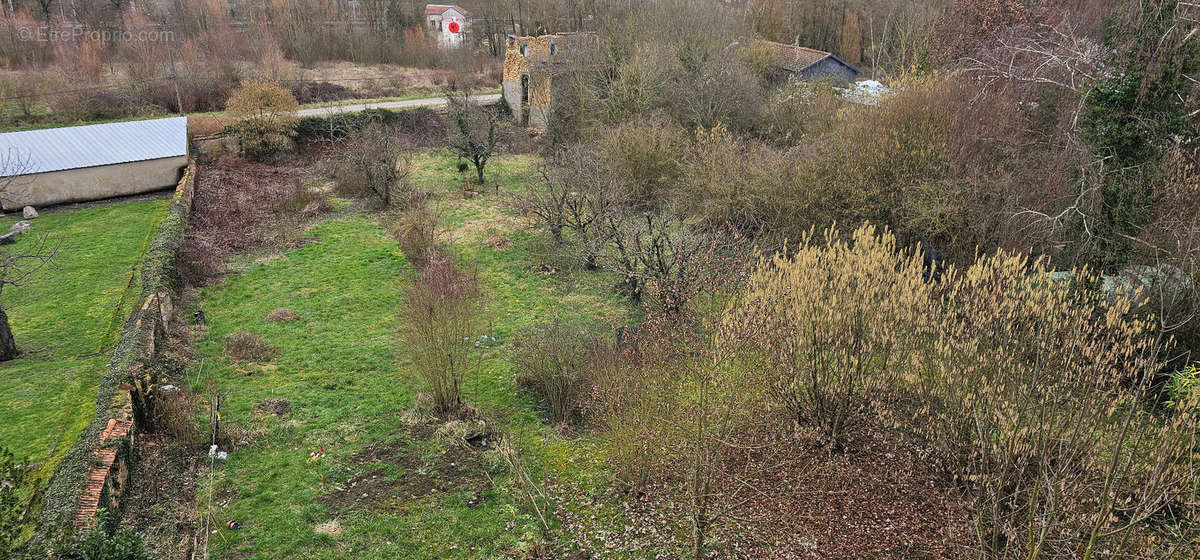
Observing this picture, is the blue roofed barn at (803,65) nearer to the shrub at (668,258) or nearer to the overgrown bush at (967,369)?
the shrub at (668,258)

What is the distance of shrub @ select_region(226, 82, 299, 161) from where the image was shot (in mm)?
27816

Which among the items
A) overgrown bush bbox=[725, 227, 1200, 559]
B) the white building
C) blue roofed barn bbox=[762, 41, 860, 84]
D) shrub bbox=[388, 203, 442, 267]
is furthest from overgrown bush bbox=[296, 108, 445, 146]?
overgrown bush bbox=[725, 227, 1200, 559]

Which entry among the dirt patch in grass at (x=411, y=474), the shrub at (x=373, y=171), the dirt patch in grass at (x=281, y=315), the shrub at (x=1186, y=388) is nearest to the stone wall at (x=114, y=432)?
the dirt patch in grass at (x=281, y=315)

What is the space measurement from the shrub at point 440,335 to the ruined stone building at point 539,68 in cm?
1974

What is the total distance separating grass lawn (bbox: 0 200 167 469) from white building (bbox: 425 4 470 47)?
28598mm

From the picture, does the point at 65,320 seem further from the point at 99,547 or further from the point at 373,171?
the point at 99,547

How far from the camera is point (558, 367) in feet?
40.8

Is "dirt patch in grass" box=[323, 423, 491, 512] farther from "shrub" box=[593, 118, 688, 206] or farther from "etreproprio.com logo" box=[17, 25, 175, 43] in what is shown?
"etreproprio.com logo" box=[17, 25, 175, 43]

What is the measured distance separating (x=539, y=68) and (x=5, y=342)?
23546mm

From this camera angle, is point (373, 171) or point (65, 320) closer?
point (65, 320)

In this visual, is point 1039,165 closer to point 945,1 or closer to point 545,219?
point 545,219

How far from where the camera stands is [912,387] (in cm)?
Result: 947

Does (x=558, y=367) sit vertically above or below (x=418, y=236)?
below

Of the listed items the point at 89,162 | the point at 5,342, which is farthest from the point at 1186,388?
the point at 89,162
